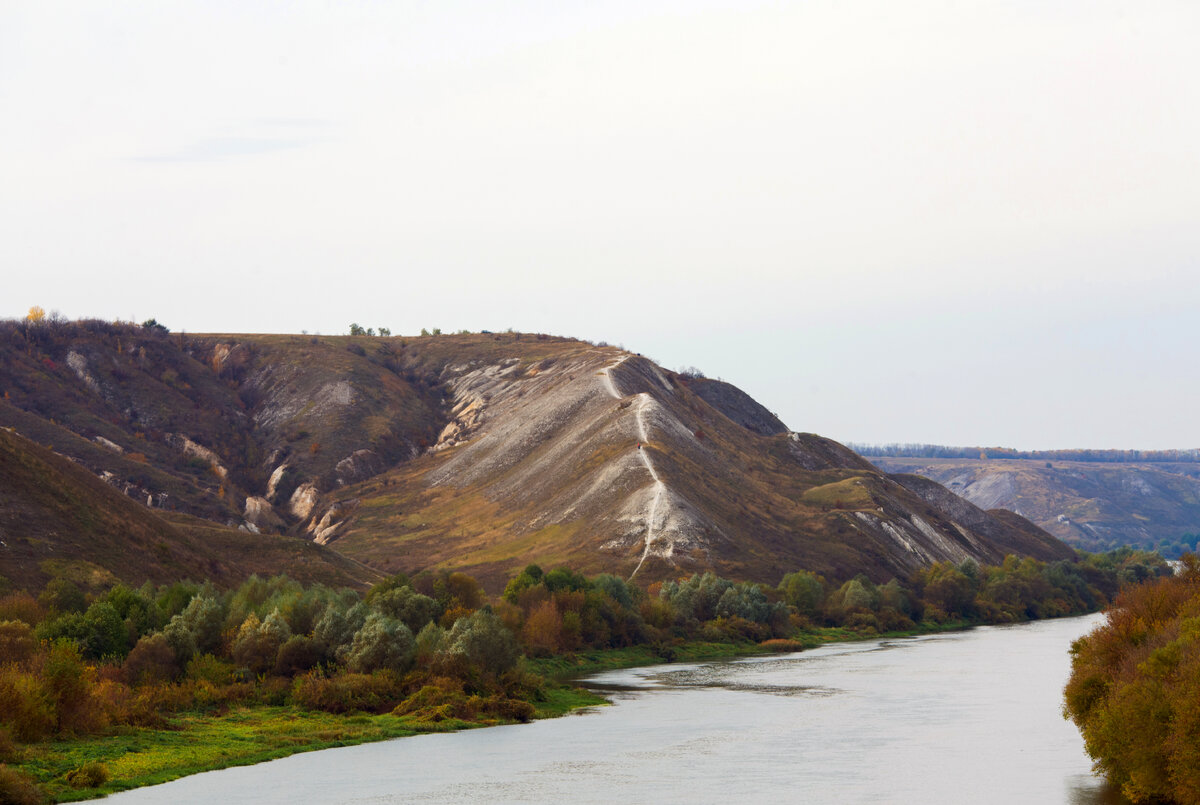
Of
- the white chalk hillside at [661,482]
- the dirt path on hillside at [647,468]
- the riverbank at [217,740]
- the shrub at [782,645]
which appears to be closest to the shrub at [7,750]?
the riverbank at [217,740]

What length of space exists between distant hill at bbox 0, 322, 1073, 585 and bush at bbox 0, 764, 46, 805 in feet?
289

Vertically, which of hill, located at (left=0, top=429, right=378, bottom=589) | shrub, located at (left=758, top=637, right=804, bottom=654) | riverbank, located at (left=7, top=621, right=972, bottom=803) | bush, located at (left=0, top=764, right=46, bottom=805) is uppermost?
hill, located at (left=0, top=429, right=378, bottom=589)

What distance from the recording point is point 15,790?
33.0 metres

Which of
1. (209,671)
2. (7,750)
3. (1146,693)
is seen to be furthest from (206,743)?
(1146,693)

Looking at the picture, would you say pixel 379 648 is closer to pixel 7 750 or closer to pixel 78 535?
pixel 7 750

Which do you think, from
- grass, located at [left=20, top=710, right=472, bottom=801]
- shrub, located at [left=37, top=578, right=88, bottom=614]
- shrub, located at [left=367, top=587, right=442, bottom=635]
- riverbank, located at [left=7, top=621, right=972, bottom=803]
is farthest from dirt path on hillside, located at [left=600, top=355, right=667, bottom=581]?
grass, located at [left=20, top=710, right=472, bottom=801]

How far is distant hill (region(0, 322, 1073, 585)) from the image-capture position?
5266 inches

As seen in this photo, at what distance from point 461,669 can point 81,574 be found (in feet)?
86.0

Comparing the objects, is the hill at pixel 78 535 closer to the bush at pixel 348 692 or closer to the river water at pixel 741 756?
the bush at pixel 348 692

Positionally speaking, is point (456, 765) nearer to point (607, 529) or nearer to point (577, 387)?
point (607, 529)

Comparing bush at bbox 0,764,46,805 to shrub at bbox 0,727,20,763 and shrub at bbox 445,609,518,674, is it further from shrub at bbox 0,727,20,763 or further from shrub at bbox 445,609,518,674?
shrub at bbox 445,609,518,674

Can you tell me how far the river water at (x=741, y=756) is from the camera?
39094 mm

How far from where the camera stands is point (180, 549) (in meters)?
85.1

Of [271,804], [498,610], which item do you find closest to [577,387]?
[498,610]
